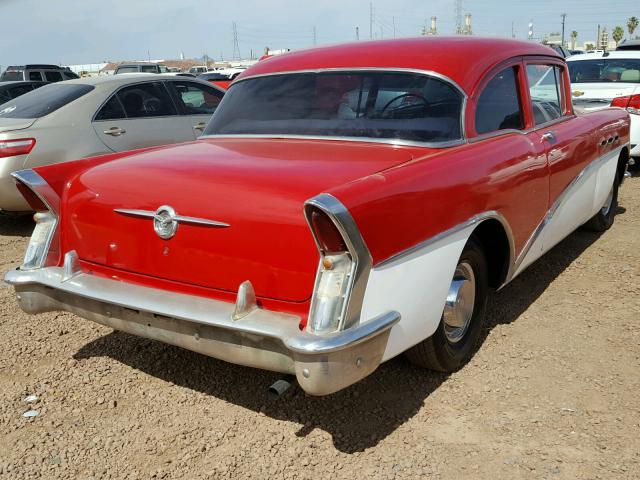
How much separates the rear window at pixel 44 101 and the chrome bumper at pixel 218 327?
3469 mm

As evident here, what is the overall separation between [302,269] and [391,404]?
35.9 inches

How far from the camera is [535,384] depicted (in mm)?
3074

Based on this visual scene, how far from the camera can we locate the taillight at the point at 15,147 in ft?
18.7

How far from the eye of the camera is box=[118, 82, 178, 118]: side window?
21.3 ft

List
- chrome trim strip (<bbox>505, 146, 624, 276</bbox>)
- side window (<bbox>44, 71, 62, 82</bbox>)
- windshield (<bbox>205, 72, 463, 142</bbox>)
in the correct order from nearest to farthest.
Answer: windshield (<bbox>205, 72, 463, 142</bbox>), chrome trim strip (<bbox>505, 146, 624, 276</bbox>), side window (<bbox>44, 71, 62, 82</bbox>)

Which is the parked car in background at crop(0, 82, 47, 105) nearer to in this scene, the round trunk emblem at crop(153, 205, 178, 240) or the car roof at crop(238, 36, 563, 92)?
the car roof at crop(238, 36, 563, 92)

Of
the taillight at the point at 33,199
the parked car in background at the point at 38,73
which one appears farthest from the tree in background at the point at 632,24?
the taillight at the point at 33,199

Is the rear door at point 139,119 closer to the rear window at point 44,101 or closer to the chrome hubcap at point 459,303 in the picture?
the rear window at point 44,101

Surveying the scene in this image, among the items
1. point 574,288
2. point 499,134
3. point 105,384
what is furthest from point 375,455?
point 574,288

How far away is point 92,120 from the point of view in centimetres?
618

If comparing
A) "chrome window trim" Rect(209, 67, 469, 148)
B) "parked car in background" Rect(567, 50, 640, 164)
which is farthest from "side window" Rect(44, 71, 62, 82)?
"chrome window trim" Rect(209, 67, 469, 148)

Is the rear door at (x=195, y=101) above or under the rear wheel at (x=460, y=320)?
above

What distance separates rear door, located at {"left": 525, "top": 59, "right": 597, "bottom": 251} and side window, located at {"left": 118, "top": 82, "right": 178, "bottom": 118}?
397 cm

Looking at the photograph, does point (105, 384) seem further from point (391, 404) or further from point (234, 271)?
point (391, 404)
